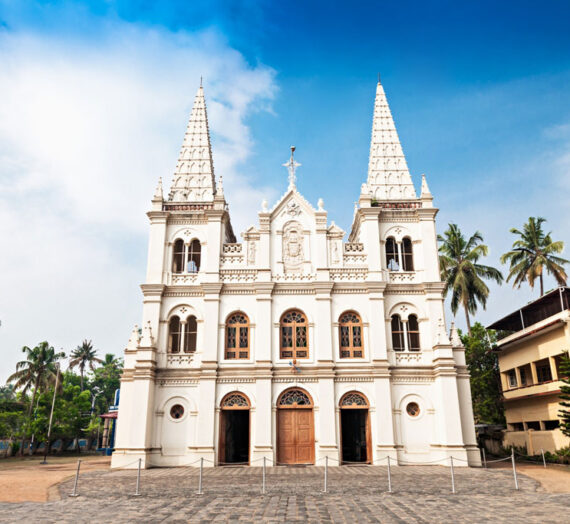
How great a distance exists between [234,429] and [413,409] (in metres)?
10.7

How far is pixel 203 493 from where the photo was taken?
48.4ft

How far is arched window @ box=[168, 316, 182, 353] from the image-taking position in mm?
26266

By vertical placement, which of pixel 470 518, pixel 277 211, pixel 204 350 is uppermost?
pixel 277 211

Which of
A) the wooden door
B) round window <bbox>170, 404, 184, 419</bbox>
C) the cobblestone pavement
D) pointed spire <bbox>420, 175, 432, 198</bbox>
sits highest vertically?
pointed spire <bbox>420, 175, 432, 198</bbox>

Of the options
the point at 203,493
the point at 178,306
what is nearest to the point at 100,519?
the point at 203,493

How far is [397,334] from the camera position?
86.6 feet

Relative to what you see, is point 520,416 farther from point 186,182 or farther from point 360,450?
point 186,182

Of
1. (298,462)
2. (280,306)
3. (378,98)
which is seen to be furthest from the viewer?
(378,98)

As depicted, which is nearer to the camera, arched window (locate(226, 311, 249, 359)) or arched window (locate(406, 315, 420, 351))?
arched window (locate(226, 311, 249, 359))

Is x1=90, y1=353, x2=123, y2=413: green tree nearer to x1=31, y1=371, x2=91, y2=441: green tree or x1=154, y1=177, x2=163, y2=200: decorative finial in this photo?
x1=31, y1=371, x2=91, y2=441: green tree

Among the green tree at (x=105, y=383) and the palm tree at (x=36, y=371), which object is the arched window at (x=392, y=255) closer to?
the palm tree at (x=36, y=371)

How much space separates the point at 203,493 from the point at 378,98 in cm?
2682

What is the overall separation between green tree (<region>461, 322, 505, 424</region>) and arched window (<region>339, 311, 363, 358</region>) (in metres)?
14.9

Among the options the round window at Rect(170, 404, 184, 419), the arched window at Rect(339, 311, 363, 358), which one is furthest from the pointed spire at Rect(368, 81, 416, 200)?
the round window at Rect(170, 404, 184, 419)
